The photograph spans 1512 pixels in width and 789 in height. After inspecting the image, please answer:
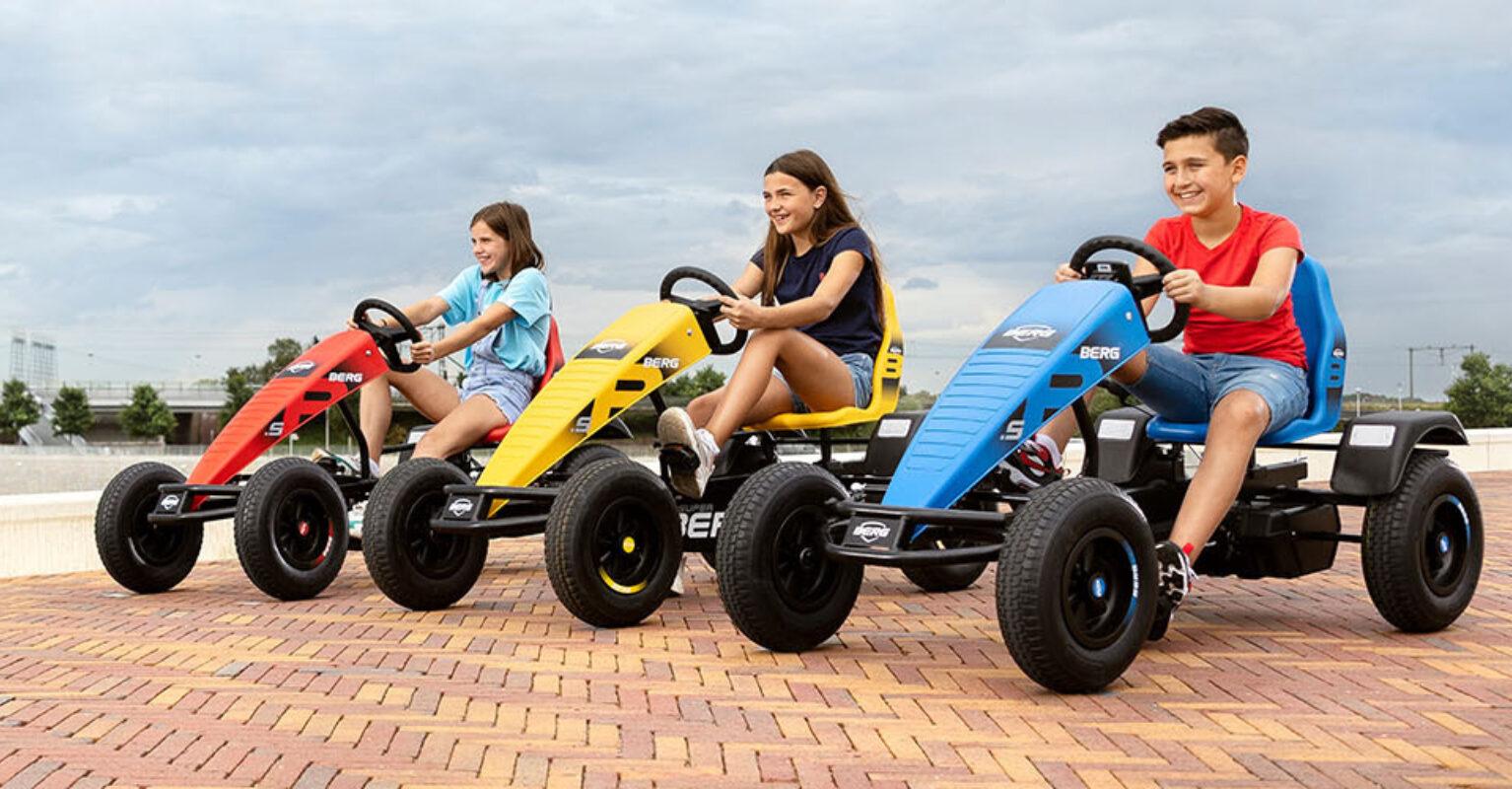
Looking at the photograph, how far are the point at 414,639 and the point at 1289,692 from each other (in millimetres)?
2631

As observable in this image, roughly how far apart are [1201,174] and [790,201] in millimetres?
1600

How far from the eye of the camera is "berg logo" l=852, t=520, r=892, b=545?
403cm

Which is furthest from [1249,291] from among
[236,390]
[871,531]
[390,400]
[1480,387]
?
[236,390]

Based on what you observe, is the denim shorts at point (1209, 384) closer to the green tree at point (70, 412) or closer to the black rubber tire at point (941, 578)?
the black rubber tire at point (941, 578)

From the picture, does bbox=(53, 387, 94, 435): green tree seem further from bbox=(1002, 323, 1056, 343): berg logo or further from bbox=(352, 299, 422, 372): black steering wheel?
bbox=(1002, 323, 1056, 343): berg logo

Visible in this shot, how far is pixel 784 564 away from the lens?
14.6 feet

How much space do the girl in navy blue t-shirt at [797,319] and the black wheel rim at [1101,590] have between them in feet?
5.74

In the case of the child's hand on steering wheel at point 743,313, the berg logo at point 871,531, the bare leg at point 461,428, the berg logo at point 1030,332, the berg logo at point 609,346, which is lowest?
the berg logo at point 871,531

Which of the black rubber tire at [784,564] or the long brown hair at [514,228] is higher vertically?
the long brown hair at [514,228]

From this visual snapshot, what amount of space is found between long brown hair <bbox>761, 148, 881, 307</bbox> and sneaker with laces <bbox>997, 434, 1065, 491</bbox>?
1.21 m

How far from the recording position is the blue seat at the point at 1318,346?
5008mm

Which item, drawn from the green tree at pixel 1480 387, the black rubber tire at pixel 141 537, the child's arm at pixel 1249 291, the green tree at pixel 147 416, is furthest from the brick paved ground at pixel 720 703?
the green tree at pixel 147 416

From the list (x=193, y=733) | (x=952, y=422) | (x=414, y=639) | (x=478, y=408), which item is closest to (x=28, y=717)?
(x=193, y=733)

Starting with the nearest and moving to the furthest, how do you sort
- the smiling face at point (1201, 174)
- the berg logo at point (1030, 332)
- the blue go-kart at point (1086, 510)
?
the blue go-kart at point (1086, 510), the berg logo at point (1030, 332), the smiling face at point (1201, 174)
